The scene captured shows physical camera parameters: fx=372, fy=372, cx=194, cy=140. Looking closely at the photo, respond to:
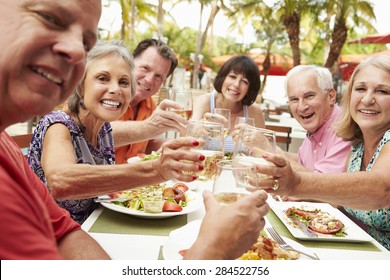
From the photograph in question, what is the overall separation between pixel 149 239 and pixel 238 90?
11.4 feet

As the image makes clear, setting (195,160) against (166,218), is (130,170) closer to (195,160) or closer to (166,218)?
(166,218)

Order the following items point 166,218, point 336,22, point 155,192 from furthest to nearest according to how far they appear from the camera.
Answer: point 336,22 < point 155,192 < point 166,218

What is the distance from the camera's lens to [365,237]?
1.76 meters

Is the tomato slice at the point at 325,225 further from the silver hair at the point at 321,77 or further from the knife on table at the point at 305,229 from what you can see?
the silver hair at the point at 321,77

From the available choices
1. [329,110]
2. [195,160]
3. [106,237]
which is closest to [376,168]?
[195,160]

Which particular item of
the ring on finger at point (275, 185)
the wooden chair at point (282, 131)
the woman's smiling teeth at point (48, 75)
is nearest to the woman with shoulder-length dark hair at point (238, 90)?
the wooden chair at point (282, 131)

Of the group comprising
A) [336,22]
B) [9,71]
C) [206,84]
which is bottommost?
[206,84]

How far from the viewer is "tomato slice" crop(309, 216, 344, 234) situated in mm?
1780

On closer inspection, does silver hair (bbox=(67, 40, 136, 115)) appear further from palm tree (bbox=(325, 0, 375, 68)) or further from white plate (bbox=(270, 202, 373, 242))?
palm tree (bbox=(325, 0, 375, 68))

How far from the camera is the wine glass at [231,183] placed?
1.15 metres

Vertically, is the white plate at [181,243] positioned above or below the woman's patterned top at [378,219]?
above

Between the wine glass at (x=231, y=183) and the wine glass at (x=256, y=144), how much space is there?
10.7 inches

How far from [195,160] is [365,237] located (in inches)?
36.6

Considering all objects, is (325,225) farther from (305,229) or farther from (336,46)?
(336,46)
